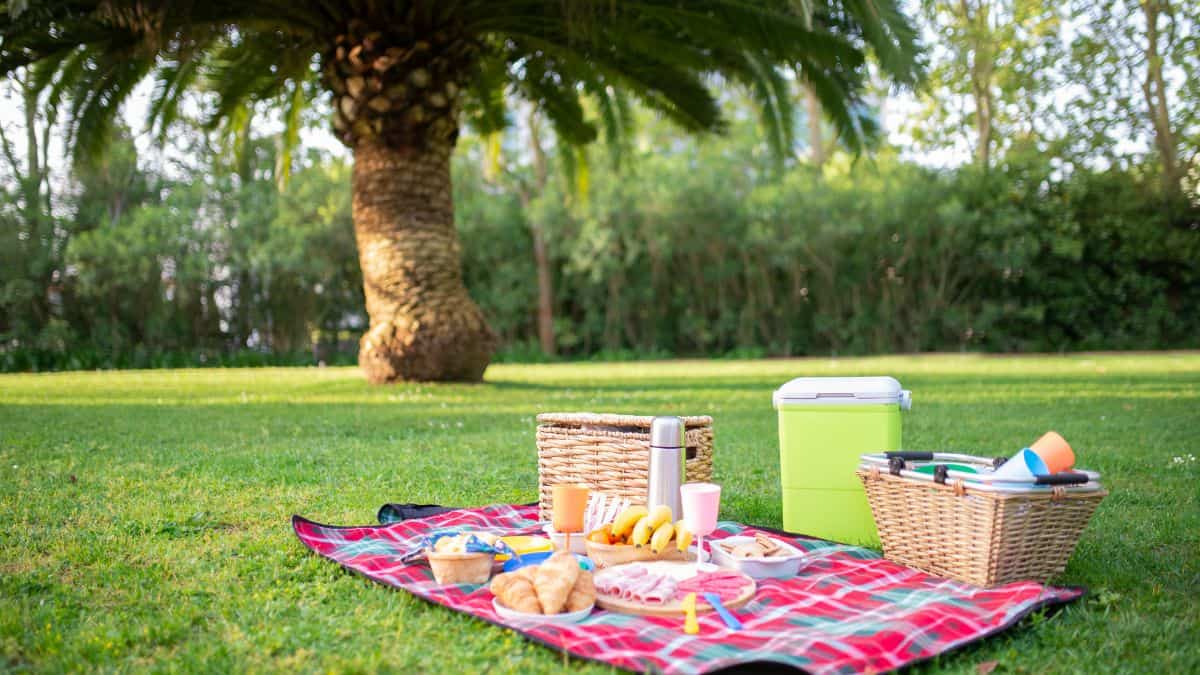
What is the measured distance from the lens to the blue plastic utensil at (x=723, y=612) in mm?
2215

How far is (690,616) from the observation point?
7.27 feet

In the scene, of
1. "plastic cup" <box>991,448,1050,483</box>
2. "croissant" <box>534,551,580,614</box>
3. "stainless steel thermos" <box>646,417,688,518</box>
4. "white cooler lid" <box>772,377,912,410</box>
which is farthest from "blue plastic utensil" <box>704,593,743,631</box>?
"white cooler lid" <box>772,377,912,410</box>

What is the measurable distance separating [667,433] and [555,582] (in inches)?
33.7

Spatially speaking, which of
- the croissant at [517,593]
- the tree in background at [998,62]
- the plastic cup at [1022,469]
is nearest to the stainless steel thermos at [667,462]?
the croissant at [517,593]

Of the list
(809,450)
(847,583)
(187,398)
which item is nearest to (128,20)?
(187,398)

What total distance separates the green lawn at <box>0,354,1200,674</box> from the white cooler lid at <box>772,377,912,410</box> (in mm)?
688

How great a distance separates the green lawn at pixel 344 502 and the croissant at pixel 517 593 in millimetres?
95

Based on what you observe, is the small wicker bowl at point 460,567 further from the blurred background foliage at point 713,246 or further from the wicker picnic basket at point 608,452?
the blurred background foliage at point 713,246

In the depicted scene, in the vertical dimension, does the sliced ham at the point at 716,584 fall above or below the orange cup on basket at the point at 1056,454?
below

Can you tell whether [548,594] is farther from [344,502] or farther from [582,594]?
[344,502]

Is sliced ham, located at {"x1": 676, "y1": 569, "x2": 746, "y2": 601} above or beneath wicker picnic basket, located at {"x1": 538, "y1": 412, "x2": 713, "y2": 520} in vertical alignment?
beneath

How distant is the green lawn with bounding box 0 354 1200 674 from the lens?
2.16 meters

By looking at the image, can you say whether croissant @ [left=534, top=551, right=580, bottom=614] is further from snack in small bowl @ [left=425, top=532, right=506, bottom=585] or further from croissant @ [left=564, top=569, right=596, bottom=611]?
snack in small bowl @ [left=425, top=532, right=506, bottom=585]

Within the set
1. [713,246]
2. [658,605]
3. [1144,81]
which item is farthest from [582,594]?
[1144,81]
